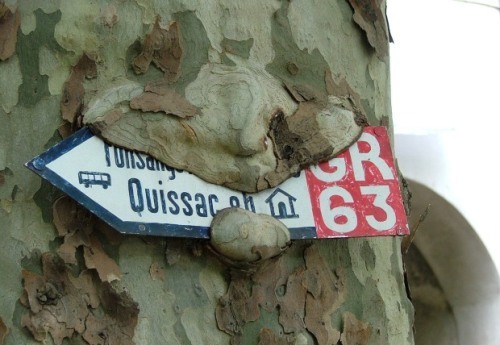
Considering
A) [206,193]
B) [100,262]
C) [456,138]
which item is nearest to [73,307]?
[100,262]

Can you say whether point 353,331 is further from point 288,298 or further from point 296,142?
point 296,142

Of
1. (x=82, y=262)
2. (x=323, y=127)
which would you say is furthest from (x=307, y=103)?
(x=82, y=262)

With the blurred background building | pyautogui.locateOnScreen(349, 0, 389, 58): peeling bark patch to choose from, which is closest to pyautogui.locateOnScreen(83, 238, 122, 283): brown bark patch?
pyautogui.locateOnScreen(349, 0, 389, 58): peeling bark patch

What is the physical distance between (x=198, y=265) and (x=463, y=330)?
108 inches

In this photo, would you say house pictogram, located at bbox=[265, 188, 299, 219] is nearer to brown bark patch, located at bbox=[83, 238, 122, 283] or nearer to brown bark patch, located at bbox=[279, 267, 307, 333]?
brown bark patch, located at bbox=[279, 267, 307, 333]

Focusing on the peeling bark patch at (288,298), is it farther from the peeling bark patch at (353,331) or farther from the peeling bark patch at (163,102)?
the peeling bark patch at (163,102)

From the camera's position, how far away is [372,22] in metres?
1.26

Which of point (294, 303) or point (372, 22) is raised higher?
point (372, 22)

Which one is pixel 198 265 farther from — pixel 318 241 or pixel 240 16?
pixel 240 16

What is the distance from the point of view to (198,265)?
1047 millimetres

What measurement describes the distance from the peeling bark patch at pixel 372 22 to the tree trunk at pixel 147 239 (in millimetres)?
77

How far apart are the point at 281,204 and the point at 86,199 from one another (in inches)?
9.1

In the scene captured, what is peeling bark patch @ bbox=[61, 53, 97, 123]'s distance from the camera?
1026 mm

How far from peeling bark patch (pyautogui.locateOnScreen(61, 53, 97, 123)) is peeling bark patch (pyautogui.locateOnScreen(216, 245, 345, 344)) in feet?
0.81
